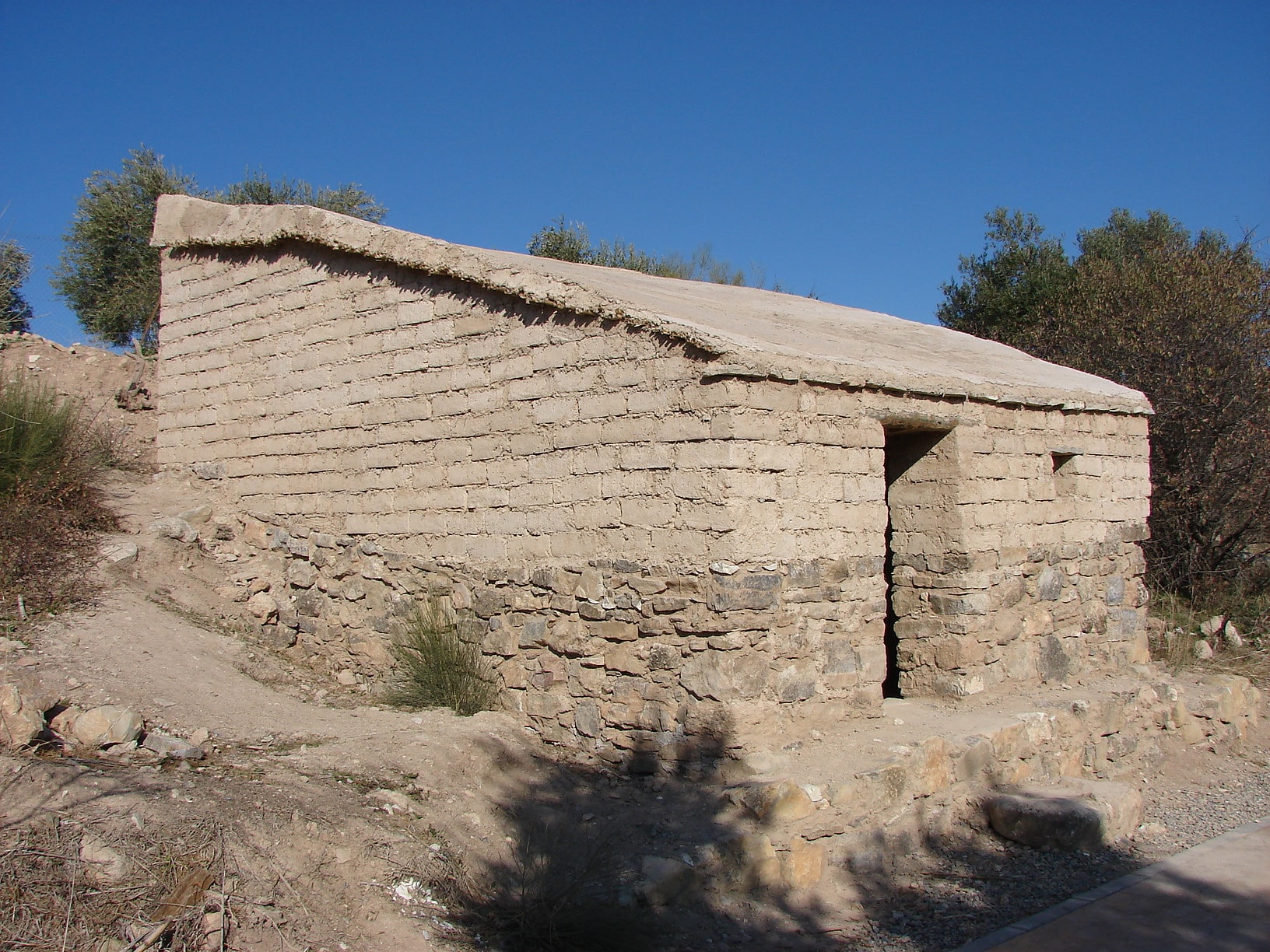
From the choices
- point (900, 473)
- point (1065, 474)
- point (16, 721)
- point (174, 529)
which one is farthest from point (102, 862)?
point (1065, 474)

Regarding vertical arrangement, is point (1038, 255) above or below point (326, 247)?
above

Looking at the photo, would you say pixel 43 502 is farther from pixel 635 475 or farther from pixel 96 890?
pixel 635 475

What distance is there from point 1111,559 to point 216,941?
7035 millimetres

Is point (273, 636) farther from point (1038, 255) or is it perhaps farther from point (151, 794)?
point (1038, 255)

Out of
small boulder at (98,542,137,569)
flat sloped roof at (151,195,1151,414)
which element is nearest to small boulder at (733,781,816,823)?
flat sloped roof at (151,195,1151,414)

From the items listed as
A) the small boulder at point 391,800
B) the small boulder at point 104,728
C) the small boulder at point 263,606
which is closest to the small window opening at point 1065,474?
the small boulder at point 391,800

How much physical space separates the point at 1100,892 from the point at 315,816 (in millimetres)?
4106

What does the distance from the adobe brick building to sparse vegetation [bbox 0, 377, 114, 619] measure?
107 cm

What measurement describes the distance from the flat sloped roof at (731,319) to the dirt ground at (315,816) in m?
2.11

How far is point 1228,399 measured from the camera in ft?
37.2

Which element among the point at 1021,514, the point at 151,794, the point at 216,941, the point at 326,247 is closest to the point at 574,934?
the point at 216,941

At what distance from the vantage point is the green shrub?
6.51 metres

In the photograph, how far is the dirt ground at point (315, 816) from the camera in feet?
12.8

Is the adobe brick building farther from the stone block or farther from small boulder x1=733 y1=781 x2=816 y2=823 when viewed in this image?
small boulder x1=733 y1=781 x2=816 y2=823
